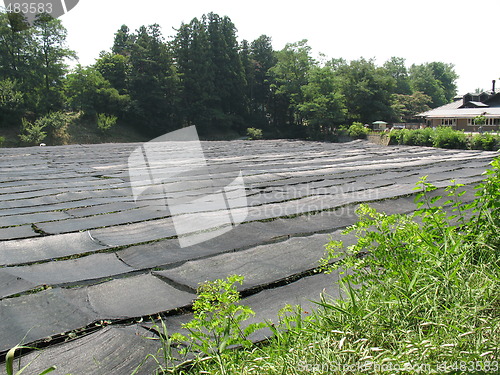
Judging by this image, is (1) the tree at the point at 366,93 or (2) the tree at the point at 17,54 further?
(1) the tree at the point at 366,93

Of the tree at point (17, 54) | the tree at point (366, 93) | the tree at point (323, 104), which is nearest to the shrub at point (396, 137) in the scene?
the tree at point (323, 104)

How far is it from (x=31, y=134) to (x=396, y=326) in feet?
107

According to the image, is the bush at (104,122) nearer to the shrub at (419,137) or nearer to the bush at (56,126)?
the bush at (56,126)

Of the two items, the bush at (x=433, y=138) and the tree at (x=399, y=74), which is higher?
the tree at (x=399, y=74)

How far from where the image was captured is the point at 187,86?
37156mm

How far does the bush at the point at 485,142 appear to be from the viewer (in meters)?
10.8

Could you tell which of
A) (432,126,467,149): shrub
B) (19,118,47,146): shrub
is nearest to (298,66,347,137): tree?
(432,126,467,149): shrub

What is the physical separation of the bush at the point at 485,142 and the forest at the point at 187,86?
1853cm

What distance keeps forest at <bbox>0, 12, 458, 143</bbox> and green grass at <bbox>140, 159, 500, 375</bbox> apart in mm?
28505

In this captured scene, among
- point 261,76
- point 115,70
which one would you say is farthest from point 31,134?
point 261,76

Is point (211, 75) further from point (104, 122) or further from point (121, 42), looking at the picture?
point (121, 42)

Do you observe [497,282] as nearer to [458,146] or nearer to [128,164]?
[128,164]

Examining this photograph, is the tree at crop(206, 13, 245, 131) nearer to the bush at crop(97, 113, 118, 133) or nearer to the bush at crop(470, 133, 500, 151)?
the bush at crop(97, 113, 118, 133)

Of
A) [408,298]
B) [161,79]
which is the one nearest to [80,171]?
[408,298]
